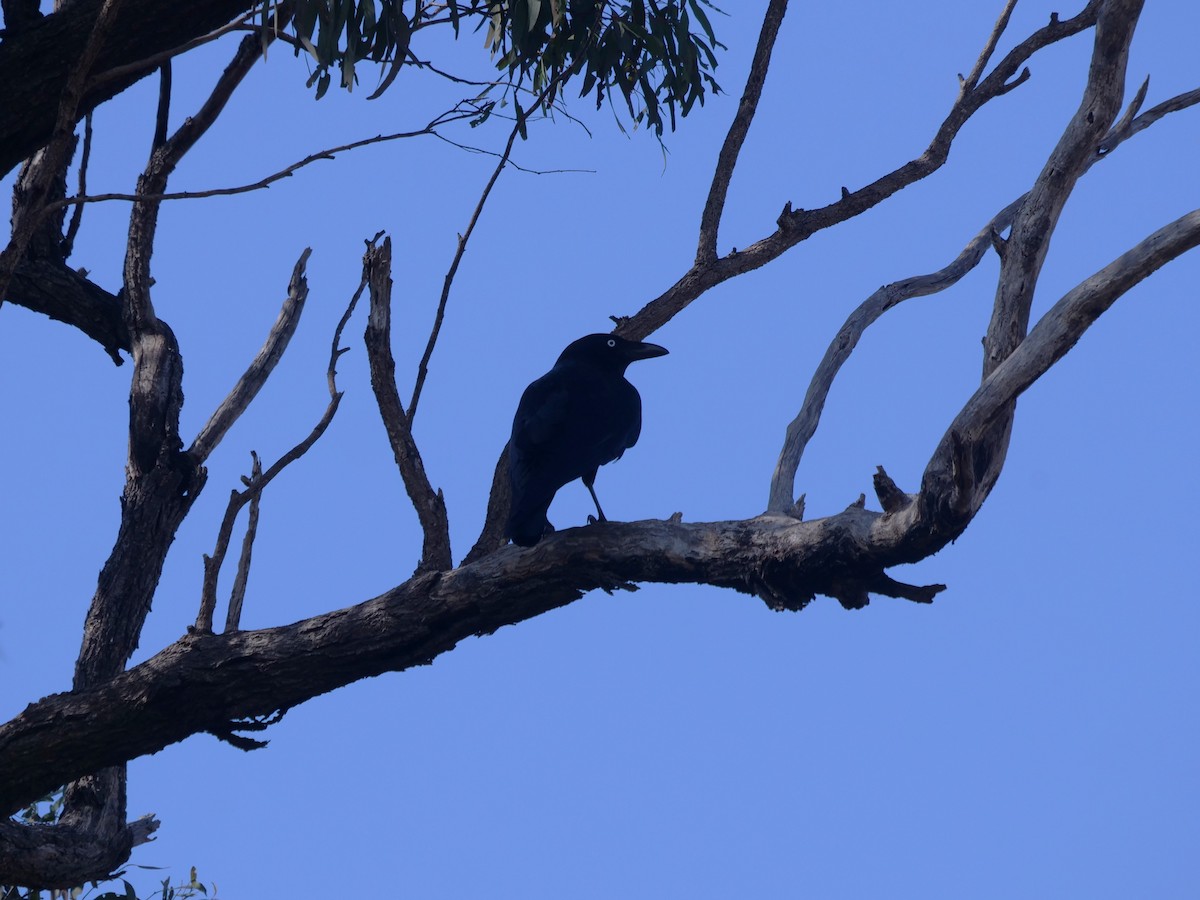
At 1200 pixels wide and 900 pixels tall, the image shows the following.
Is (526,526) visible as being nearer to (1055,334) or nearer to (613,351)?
(1055,334)

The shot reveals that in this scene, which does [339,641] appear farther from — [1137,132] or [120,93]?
[1137,132]

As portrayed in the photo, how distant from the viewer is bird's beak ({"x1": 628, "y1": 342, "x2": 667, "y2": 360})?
21.3ft

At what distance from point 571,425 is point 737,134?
208 cm

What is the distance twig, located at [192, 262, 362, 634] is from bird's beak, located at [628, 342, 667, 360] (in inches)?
55.6

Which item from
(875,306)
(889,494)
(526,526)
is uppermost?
(875,306)

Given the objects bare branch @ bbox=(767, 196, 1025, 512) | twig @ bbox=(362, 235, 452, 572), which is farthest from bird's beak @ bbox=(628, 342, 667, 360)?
twig @ bbox=(362, 235, 452, 572)

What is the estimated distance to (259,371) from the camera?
6.41 metres

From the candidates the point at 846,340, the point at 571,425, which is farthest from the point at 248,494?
the point at 846,340

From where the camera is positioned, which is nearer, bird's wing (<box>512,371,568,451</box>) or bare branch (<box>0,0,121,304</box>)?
bare branch (<box>0,0,121,304</box>)

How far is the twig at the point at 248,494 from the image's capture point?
5.09 metres

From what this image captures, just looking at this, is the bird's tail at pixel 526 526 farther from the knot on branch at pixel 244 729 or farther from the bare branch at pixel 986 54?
the bare branch at pixel 986 54

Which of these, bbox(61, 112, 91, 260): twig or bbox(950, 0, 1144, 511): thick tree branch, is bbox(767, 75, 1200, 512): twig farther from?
bbox(61, 112, 91, 260): twig

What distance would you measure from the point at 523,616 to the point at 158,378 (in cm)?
242

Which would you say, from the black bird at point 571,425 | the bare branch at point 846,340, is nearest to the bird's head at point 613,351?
the black bird at point 571,425
